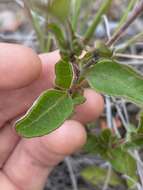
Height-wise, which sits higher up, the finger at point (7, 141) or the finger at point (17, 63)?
the finger at point (17, 63)

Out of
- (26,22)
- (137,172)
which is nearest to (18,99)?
(137,172)

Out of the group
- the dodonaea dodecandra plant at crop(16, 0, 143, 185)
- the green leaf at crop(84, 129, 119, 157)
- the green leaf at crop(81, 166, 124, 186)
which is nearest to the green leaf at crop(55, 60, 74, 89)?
the dodonaea dodecandra plant at crop(16, 0, 143, 185)

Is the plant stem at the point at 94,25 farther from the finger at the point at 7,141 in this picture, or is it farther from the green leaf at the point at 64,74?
the finger at the point at 7,141

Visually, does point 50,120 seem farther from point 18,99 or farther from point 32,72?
point 18,99

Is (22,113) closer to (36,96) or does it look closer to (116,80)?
(36,96)

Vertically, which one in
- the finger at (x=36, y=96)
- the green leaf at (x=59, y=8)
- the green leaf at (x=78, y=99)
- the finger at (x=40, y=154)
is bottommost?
the finger at (x=40, y=154)

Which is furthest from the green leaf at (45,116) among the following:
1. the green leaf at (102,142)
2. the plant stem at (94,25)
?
the green leaf at (102,142)
